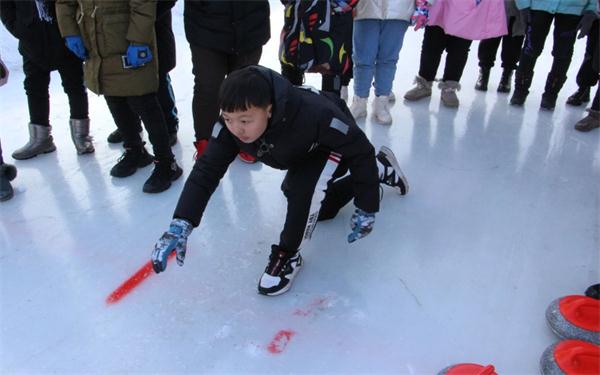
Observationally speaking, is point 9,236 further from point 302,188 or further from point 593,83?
point 593,83

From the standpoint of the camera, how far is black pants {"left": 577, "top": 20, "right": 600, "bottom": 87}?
283 cm

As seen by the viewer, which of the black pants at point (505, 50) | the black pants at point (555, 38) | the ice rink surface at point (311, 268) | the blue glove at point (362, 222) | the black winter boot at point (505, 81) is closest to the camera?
the ice rink surface at point (311, 268)

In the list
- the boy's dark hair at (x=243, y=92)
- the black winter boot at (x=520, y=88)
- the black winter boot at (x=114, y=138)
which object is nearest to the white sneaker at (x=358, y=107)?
the black winter boot at (x=520, y=88)

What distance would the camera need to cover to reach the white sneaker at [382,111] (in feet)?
9.75

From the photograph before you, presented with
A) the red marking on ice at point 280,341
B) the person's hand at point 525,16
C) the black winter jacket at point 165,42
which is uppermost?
the person's hand at point 525,16

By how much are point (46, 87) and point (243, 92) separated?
1.70 metres

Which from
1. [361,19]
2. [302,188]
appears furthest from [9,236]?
[361,19]

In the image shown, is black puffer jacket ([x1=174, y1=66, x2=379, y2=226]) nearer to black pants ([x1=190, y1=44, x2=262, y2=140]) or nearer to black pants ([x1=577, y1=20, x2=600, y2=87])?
black pants ([x1=190, y1=44, x2=262, y2=140])

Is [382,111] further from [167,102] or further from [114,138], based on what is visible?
[114,138]

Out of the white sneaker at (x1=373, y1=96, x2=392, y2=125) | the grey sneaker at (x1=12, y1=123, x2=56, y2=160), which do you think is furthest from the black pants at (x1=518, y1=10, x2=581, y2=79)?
the grey sneaker at (x1=12, y1=123, x2=56, y2=160)

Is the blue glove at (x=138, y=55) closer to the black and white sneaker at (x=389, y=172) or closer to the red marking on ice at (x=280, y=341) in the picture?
the black and white sneaker at (x=389, y=172)

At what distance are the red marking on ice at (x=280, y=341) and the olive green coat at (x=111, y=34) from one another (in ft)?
4.08

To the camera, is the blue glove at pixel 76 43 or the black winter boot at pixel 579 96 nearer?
the blue glove at pixel 76 43

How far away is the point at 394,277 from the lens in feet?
5.73
